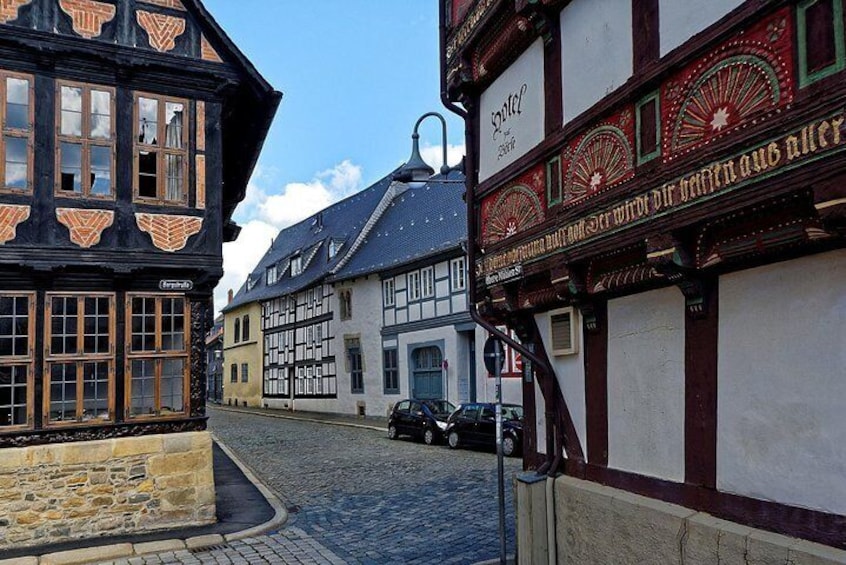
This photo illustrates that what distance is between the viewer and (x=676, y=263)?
4.98 metres

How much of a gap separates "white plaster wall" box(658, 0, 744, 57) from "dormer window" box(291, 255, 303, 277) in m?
39.3

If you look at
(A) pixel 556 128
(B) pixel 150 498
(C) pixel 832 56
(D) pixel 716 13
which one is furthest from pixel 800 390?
(B) pixel 150 498

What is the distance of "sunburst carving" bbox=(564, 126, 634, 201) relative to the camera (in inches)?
221

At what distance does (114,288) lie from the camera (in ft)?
37.2

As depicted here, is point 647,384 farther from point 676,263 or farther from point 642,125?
point 642,125

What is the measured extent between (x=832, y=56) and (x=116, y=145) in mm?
10142

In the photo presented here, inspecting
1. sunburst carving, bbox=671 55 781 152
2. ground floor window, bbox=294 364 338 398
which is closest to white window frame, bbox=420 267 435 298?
ground floor window, bbox=294 364 338 398

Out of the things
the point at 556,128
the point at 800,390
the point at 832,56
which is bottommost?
the point at 800,390

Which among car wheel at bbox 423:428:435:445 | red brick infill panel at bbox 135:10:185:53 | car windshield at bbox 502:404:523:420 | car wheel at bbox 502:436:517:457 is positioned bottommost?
car wheel at bbox 423:428:435:445

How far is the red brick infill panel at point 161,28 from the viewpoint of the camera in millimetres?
11828

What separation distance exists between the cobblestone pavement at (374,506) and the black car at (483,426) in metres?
0.46

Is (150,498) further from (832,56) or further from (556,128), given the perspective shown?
(832,56)

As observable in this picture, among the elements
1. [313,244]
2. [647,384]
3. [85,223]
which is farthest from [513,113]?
[313,244]

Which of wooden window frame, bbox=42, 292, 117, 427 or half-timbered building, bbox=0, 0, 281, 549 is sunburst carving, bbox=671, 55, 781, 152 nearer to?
half-timbered building, bbox=0, 0, 281, 549
